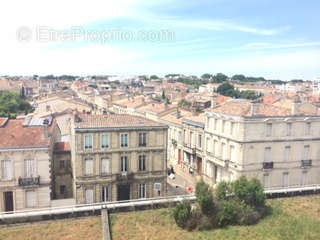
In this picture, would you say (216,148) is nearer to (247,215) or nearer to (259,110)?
(259,110)

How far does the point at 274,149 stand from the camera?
1326 inches

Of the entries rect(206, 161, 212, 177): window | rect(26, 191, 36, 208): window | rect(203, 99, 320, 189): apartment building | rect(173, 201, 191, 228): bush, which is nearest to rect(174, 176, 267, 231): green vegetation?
rect(173, 201, 191, 228): bush

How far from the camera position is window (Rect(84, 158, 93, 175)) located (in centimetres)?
2966

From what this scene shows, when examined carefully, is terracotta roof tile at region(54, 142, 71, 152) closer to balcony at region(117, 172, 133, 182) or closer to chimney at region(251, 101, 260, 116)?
balcony at region(117, 172, 133, 182)

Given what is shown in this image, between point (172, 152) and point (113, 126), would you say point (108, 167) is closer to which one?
point (113, 126)

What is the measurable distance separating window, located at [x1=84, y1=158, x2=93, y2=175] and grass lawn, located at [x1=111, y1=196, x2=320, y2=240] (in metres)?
6.38

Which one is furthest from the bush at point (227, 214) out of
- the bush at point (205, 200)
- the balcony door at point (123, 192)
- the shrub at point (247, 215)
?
the balcony door at point (123, 192)

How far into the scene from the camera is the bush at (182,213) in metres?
23.5

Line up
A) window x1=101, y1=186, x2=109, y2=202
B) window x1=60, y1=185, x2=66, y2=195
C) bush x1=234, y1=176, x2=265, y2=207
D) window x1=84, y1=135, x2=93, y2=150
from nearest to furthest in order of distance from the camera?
bush x1=234, y1=176, x2=265, y2=207 < window x1=84, y1=135, x2=93, y2=150 < window x1=101, y1=186, x2=109, y2=202 < window x1=60, y1=185, x2=66, y2=195

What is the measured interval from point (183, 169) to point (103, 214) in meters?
22.5

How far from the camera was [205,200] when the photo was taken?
77.7 ft

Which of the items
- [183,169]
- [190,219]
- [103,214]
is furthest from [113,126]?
[183,169]

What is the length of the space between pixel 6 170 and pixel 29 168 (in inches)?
70.6

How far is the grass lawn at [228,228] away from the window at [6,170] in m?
9.84
